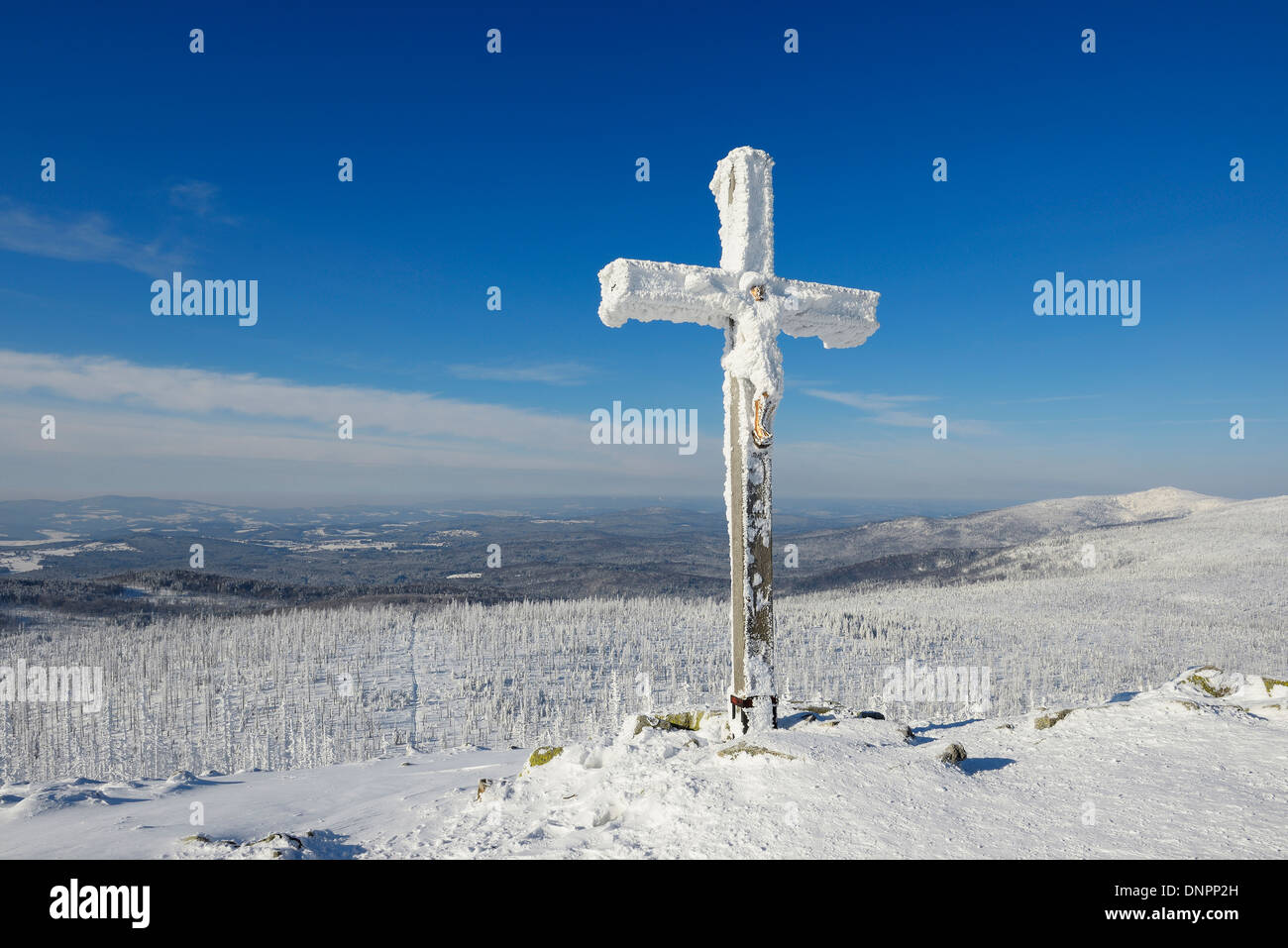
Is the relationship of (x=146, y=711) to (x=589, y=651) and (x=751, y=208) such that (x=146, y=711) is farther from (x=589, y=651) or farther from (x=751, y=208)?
(x=751, y=208)

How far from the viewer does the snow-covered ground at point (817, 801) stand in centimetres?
459

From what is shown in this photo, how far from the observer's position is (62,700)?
32.5m

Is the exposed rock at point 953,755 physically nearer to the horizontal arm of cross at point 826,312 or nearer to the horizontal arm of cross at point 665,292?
the horizontal arm of cross at point 826,312

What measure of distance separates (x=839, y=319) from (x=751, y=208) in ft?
6.54

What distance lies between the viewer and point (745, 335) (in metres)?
7.55

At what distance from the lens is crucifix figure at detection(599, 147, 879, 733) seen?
7312mm

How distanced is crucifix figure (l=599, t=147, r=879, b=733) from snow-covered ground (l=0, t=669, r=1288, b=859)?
3.37 feet

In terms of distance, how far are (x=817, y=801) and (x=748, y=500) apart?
11.2ft

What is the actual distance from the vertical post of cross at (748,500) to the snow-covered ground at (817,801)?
63 cm

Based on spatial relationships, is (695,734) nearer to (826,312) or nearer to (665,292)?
(665,292)

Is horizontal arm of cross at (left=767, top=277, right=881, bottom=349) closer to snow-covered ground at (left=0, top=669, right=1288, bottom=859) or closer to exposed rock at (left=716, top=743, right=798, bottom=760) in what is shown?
exposed rock at (left=716, top=743, right=798, bottom=760)

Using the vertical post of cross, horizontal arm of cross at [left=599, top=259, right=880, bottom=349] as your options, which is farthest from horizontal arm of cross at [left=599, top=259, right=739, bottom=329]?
the vertical post of cross

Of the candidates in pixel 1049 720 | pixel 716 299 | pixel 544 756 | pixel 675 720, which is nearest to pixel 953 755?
pixel 1049 720
